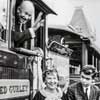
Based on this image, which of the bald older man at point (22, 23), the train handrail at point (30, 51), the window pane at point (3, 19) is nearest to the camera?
the window pane at point (3, 19)

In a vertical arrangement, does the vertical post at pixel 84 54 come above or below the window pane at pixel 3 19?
below

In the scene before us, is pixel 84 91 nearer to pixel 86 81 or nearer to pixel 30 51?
pixel 86 81

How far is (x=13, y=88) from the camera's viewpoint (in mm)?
2555

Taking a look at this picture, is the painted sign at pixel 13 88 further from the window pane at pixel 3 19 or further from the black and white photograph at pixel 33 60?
the window pane at pixel 3 19

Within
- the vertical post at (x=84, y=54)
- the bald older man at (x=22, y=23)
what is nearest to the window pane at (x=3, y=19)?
the bald older man at (x=22, y=23)

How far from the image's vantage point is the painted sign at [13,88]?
7.76ft

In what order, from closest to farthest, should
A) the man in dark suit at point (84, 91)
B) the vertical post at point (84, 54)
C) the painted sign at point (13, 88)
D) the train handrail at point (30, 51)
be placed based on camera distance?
the painted sign at point (13, 88)
the train handrail at point (30, 51)
the man in dark suit at point (84, 91)
the vertical post at point (84, 54)

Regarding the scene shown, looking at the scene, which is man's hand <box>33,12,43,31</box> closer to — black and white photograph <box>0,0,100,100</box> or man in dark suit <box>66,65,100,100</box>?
black and white photograph <box>0,0,100,100</box>

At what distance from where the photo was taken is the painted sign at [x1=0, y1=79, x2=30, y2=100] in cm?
237

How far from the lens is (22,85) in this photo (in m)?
2.77

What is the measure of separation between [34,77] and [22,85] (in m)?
0.31

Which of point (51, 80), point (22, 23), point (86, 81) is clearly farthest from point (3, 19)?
point (86, 81)

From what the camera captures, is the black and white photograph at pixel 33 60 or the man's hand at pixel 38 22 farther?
the man's hand at pixel 38 22

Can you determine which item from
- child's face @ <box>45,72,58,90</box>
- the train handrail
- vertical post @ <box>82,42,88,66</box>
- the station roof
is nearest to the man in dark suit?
child's face @ <box>45,72,58,90</box>
